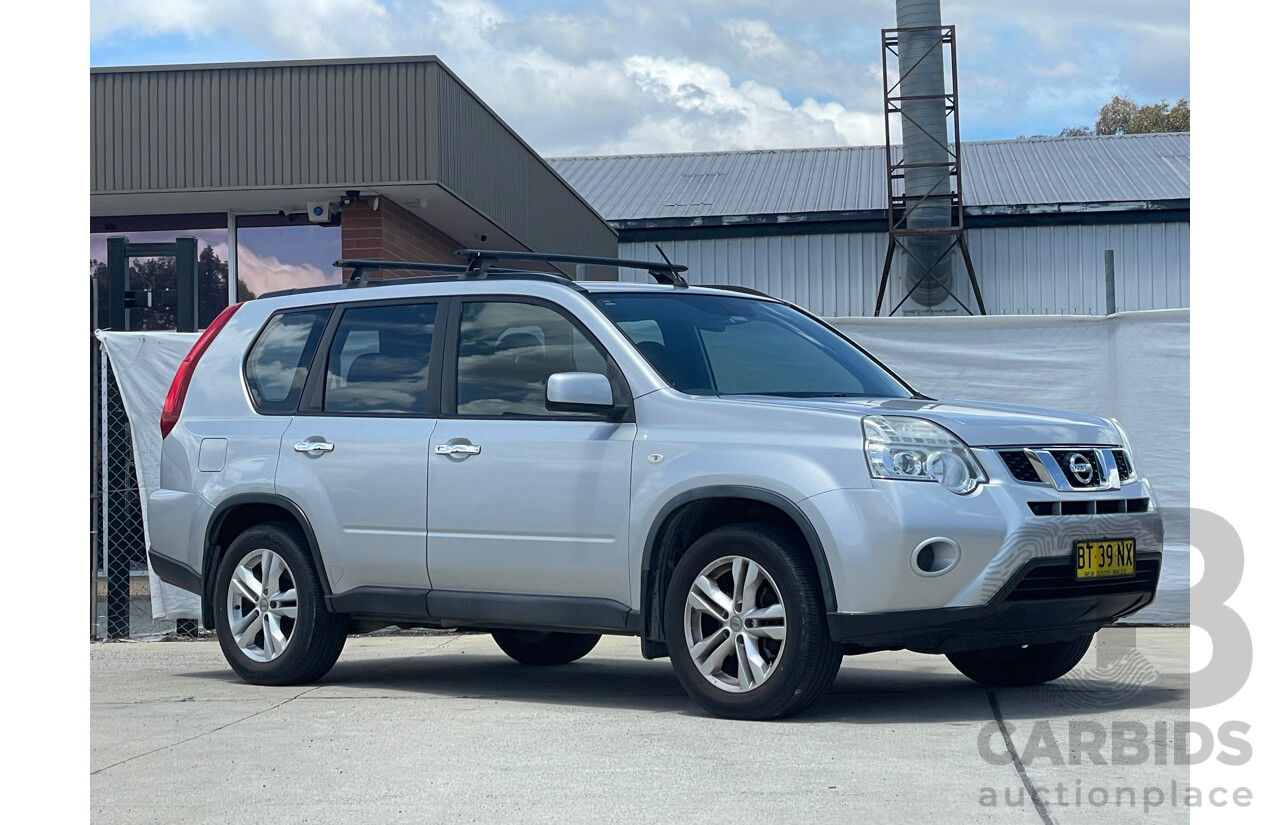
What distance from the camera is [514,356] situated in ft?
23.5

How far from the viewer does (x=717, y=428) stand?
6379 mm

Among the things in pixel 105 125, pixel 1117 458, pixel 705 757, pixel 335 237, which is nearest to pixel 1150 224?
pixel 335 237

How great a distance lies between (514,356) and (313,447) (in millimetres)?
1200

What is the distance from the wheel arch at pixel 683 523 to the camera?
20.6 feet

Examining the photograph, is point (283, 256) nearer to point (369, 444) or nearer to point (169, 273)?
point (169, 273)

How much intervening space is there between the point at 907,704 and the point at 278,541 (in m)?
3.22

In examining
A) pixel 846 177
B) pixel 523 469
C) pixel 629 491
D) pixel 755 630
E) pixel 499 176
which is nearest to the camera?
pixel 755 630

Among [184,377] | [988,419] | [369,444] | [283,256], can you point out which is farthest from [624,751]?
[283,256]

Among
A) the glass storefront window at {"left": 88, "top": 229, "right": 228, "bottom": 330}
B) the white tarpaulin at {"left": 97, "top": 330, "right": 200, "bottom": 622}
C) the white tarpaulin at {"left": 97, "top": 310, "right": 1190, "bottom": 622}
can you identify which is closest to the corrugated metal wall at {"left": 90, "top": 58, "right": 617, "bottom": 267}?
the glass storefront window at {"left": 88, "top": 229, "right": 228, "bottom": 330}

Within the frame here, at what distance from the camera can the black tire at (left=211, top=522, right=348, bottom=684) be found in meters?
7.62

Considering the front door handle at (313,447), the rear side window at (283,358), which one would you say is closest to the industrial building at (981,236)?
the rear side window at (283,358)

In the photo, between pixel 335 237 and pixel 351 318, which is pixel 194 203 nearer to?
pixel 335 237

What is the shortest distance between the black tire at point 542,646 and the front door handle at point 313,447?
1.69m

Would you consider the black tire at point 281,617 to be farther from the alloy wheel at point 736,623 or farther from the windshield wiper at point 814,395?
the windshield wiper at point 814,395
